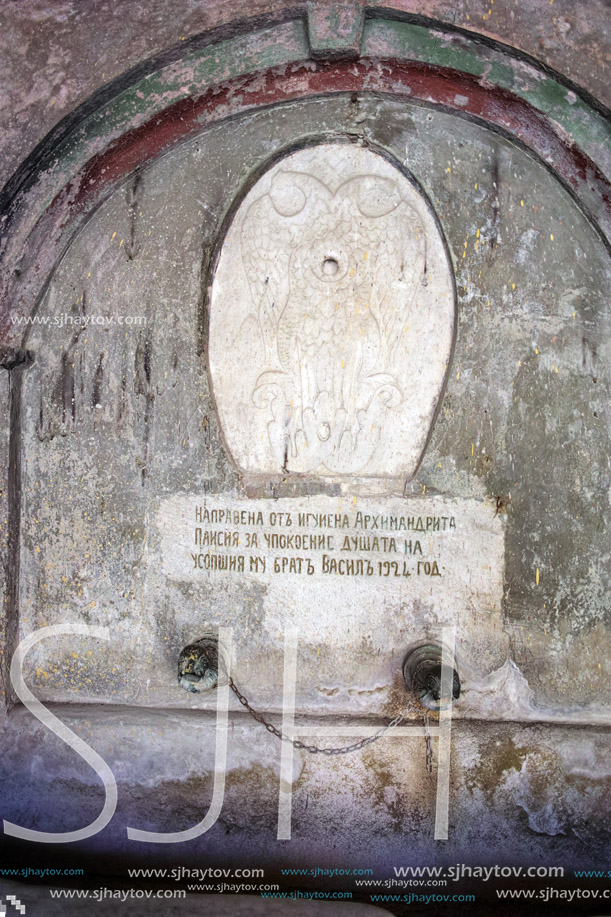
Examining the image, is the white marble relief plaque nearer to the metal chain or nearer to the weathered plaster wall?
the weathered plaster wall

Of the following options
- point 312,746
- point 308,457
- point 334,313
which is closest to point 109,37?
point 334,313

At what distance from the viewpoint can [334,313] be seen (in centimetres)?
275

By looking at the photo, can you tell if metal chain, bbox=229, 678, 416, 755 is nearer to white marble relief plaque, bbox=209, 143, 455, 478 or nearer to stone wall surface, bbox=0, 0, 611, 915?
stone wall surface, bbox=0, 0, 611, 915

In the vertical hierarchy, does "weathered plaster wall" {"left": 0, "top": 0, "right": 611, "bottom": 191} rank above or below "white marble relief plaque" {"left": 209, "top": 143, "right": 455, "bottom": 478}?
above

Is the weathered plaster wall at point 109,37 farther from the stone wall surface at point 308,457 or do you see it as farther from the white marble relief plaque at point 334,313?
the white marble relief plaque at point 334,313

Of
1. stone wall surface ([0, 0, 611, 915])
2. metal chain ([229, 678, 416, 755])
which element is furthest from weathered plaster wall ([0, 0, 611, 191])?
metal chain ([229, 678, 416, 755])

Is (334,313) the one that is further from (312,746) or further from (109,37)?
(312,746)

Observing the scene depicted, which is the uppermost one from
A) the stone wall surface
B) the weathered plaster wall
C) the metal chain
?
the weathered plaster wall

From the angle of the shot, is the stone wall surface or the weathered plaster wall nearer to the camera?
the weathered plaster wall

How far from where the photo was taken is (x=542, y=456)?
9.16 feet

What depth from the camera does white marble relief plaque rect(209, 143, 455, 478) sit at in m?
2.73

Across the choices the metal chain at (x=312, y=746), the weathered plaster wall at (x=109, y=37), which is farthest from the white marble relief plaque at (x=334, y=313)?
the metal chain at (x=312, y=746)

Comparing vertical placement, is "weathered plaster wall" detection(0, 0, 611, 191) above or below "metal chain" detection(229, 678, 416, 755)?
above

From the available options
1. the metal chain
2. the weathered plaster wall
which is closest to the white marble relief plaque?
the weathered plaster wall
